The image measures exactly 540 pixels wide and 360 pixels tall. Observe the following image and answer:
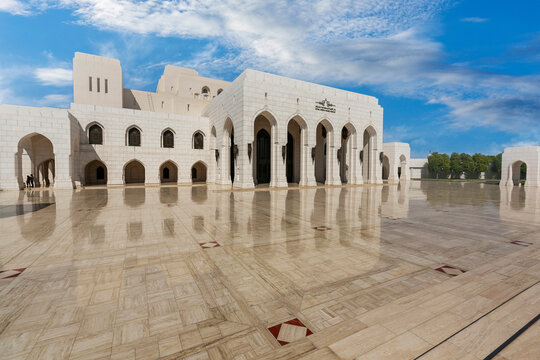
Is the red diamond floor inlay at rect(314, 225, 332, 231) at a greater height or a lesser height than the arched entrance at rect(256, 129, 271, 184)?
lesser

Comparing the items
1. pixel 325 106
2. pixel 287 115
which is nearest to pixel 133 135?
pixel 287 115

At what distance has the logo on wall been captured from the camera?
80.7ft

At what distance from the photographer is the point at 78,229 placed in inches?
267

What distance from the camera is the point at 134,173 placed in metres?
29.9

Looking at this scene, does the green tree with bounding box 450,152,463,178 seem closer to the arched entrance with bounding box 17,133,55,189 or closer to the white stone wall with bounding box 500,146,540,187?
the white stone wall with bounding box 500,146,540,187

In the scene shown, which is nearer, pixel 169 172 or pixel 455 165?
pixel 169 172

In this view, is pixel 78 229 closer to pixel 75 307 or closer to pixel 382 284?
pixel 75 307

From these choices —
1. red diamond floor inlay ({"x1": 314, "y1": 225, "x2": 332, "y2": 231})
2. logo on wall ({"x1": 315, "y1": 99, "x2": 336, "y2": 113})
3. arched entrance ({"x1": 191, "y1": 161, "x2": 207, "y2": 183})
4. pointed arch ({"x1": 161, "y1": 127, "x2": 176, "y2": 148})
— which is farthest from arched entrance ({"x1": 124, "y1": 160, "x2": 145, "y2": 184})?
red diamond floor inlay ({"x1": 314, "y1": 225, "x2": 332, "y2": 231})

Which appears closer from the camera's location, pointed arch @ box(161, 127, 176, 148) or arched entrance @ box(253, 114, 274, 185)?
arched entrance @ box(253, 114, 274, 185)

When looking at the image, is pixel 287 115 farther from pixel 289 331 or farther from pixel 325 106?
pixel 289 331

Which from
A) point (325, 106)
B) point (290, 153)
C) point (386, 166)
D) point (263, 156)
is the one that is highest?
point (325, 106)

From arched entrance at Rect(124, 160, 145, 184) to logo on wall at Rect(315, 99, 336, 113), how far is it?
2155 centimetres

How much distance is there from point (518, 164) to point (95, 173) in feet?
176

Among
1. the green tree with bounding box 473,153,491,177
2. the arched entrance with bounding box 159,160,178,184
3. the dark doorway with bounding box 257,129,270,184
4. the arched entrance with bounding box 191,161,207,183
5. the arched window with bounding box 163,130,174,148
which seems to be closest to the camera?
the arched window with bounding box 163,130,174,148
